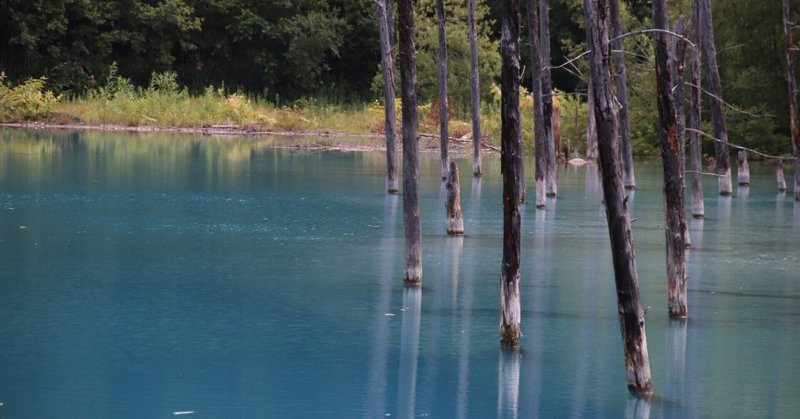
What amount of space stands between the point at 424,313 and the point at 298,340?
2.02m

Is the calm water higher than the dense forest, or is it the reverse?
the dense forest

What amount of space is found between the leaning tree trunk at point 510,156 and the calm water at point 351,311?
0.83 meters

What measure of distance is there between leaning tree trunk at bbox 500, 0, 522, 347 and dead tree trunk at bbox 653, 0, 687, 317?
1687 millimetres

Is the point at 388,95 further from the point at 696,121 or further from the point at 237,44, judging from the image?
the point at 237,44

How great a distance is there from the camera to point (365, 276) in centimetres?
1698

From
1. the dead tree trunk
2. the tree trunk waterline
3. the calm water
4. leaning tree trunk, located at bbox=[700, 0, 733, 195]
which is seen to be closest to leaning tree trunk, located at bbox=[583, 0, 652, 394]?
the calm water

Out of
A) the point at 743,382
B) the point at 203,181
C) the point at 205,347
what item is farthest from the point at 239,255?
the point at 203,181

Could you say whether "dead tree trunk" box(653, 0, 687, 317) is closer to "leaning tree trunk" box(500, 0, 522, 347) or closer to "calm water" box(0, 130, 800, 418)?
"calm water" box(0, 130, 800, 418)

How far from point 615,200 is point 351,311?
16.3 feet

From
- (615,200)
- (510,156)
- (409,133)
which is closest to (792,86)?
(409,133)

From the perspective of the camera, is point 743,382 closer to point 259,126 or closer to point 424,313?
point 424,313

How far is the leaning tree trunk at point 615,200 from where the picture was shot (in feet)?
33.9

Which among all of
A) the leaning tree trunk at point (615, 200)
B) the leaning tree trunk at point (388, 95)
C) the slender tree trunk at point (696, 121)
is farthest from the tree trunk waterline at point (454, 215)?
the leaning tree trunk at point (615, 200)

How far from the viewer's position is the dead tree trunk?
12.9 metres
